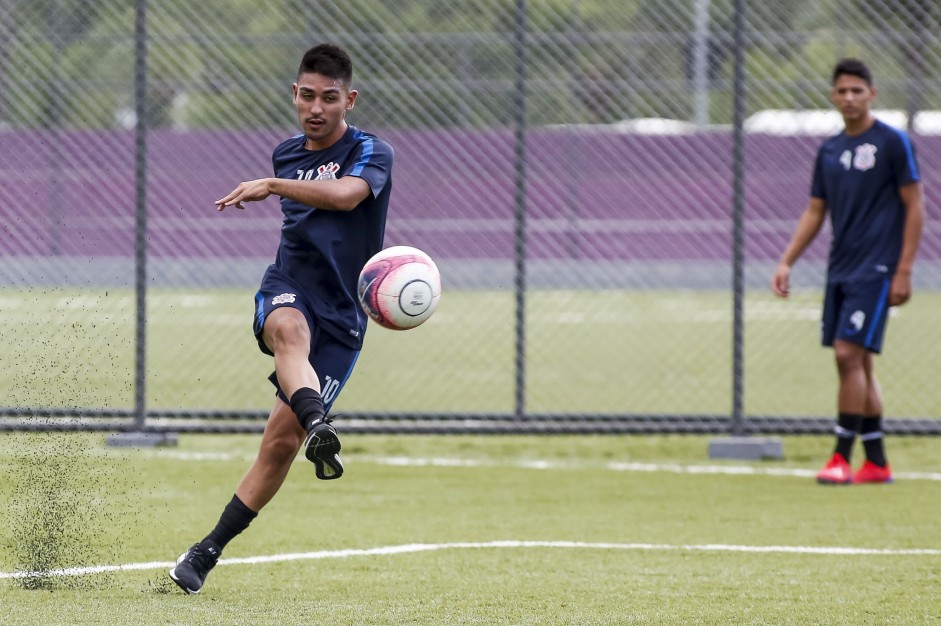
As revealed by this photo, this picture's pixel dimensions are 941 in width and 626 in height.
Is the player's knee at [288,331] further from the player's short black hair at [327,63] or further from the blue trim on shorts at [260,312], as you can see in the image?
the player's short black hair at [327,63]

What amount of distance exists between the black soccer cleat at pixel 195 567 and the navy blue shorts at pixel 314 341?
0.61 meters

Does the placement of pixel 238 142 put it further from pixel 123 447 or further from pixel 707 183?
pixel 123 447

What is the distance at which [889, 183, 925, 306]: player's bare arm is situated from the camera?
27.1 feet

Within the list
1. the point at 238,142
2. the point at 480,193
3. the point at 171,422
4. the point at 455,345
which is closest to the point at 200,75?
the point at 238,142

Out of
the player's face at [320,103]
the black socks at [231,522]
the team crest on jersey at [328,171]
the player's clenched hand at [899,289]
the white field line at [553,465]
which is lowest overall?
the white field line at [553,465]

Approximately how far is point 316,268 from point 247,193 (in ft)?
2.05

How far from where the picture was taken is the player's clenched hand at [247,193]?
4887mm

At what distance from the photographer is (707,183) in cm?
2284

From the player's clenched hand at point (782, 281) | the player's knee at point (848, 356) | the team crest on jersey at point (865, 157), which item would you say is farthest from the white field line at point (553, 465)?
the team crest on jersey at point (865, 157)

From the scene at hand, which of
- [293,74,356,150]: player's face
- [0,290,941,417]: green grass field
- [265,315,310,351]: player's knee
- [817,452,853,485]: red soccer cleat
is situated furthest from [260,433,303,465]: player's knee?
[817,452,853,485]: red soccer cleat

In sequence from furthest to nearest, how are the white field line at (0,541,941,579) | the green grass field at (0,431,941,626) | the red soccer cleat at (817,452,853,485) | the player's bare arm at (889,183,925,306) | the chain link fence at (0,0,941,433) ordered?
1. the chain link fence at (0,0,941,433)
2. the red soccer cleat at (817,452,853,485)
3. the player's bare arm at (889,183,925,306)
4. the white field line at (0,541,941,579)
5. the green grass field at (0,431,941,626)

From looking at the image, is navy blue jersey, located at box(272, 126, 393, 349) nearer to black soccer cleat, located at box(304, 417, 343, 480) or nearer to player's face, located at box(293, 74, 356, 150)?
player's face, located at box(293, 74, 356, 150)

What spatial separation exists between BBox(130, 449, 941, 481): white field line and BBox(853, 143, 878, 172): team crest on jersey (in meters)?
1.81

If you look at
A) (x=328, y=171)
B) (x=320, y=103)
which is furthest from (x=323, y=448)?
(x=320, y=103)
